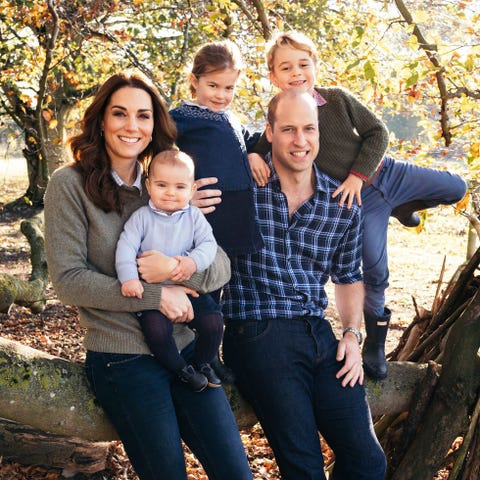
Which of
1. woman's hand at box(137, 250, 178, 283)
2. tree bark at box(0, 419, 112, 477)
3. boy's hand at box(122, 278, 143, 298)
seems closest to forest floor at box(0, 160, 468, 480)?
tree bark at box(0, 419, 112, 477)

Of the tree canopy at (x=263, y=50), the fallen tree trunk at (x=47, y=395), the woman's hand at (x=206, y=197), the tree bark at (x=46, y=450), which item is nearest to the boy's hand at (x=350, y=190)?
the woman's hand at (x=206, y=197)

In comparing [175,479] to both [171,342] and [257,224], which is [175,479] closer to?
[171,342]

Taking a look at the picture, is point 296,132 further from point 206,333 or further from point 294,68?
point 206,333

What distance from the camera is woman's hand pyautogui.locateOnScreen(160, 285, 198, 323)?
2.61 meters

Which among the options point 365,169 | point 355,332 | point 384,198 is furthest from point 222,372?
point 384,198

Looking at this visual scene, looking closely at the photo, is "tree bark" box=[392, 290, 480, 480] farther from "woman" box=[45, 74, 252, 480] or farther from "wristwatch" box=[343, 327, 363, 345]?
"woman" box=[45, 74, 252, 480]

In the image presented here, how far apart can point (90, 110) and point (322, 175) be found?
1.21m

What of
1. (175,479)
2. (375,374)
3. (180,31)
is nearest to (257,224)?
(375,374)

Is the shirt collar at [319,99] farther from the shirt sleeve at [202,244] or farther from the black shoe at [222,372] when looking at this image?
the black shoe at [222,372]

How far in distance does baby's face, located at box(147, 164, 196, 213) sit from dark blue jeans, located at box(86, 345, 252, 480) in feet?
2.11

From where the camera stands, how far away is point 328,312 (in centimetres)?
890

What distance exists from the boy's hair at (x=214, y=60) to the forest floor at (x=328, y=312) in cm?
180

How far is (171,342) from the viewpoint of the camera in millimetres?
2555

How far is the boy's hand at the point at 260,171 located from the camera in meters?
3.17
